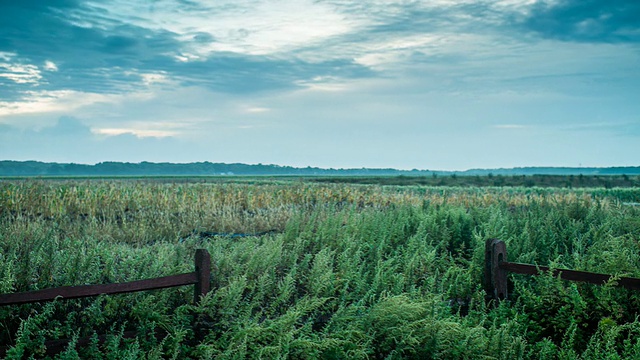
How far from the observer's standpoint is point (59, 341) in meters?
6.41

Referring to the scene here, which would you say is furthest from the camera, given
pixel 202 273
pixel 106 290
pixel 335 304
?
pixel 335 304

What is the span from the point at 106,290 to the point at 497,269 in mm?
6089

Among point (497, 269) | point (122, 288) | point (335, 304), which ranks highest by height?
point (122, 288)

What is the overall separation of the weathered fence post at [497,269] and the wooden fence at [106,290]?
15.6 feet

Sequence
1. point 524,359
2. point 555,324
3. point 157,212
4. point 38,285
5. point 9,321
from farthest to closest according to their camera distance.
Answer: point 157,212 → point 555,324 → point 38,285 → point 524,359 → point 9,321

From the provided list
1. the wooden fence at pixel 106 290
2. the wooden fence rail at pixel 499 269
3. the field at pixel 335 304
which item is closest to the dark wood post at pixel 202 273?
the wooden fence at pixel 106 290

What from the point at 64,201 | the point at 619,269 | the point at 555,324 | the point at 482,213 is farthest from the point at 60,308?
the point at 64,201

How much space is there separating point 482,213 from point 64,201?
15.4 metres

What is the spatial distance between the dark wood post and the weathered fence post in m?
4.75

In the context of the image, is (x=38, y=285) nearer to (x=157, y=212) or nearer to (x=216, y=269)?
(x=216, y=269)

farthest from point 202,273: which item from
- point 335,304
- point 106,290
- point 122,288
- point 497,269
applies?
point 497,269

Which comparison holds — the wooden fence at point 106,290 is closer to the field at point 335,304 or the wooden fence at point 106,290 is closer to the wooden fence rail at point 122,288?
the wooden fence rail at point 122,288

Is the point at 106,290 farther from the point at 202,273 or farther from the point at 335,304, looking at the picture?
the point at 335,304

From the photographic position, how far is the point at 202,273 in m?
7.11
